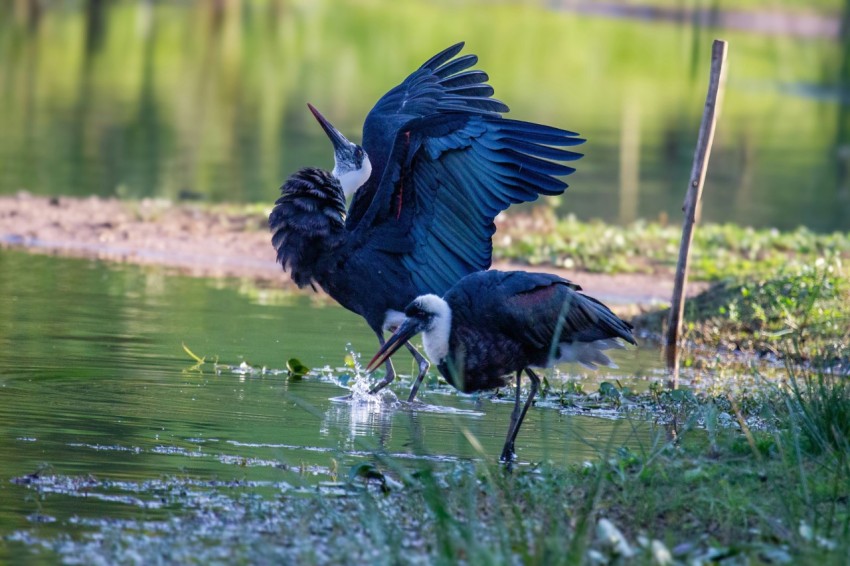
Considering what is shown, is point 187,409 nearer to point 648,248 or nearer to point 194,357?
point 194,357

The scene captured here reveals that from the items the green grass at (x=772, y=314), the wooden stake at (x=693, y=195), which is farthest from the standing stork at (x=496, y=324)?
the green grass at (x=772, y=314)

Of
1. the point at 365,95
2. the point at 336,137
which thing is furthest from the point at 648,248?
the point at 365,95

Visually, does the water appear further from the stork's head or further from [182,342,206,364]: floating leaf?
the stork's head

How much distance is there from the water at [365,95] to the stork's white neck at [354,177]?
7.01 meters

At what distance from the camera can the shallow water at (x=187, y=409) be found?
5.75m

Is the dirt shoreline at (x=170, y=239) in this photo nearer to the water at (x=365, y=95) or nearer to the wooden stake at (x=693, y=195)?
the water at (x=365, y=95)

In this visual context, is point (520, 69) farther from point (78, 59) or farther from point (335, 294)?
point (335, 294)

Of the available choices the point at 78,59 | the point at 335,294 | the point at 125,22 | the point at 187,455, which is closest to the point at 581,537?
the point at 187,455

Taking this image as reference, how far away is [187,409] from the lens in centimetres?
720

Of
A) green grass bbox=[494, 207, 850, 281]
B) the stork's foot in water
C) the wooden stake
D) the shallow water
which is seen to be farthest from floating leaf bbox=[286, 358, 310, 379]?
green grass bbox=[494, 207, 850, 281]

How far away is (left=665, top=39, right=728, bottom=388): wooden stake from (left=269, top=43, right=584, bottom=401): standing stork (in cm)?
155

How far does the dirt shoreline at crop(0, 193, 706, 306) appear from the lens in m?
12.1

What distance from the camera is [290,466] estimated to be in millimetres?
6160

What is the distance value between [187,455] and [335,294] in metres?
2.07
